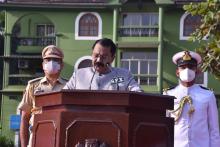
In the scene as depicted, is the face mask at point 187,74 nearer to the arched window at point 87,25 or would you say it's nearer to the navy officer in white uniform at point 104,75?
the navy officer in white uniform at point 104,75

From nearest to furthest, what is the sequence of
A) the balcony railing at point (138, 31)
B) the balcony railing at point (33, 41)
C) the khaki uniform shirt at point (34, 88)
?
the khaki uniform shirt at point (34, 88)
the balcony railing at point (138, 31)
the balcony railing at point (33, 41)

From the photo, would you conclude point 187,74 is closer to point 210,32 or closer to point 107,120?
point 107,120

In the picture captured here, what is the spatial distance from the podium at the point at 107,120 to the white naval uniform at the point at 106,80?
0.55m

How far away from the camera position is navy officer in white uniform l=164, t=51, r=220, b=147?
590 centimetres

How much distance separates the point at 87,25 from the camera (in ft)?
118

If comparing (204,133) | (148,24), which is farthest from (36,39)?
(204,133)

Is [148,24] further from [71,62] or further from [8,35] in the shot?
[8,35]

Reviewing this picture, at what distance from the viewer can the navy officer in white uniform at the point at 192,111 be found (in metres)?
5.90

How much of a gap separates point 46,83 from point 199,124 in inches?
56.8

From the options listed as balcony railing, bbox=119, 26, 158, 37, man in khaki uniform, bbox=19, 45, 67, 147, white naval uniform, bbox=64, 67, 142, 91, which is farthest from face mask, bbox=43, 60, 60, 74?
balcony railing, bbox=119, 26, 158, 37

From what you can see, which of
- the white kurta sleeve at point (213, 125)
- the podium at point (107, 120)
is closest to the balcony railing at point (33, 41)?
the white kurta sleeve at point (213, 125)

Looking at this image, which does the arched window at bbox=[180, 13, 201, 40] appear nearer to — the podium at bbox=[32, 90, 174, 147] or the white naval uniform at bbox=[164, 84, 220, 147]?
the white naval uniform at bbox=[164, 84, 220, 147]

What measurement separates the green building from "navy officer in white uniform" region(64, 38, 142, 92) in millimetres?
29977

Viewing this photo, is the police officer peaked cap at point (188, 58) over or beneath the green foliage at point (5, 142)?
over
